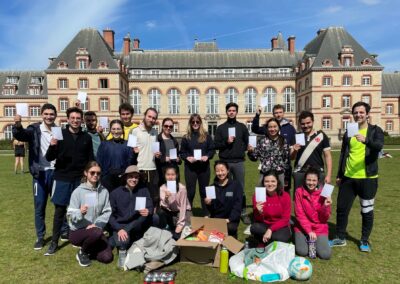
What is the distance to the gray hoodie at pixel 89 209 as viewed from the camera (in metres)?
4.78

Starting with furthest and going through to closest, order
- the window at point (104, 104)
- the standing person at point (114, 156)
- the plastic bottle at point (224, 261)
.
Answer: the window at point (104, 104) → the standing person at point (114, 156) → the plastic bottle at point (224, 261)

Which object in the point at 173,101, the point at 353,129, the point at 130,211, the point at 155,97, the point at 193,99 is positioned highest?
the point at 155,97

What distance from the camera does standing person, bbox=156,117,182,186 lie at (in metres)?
6.13

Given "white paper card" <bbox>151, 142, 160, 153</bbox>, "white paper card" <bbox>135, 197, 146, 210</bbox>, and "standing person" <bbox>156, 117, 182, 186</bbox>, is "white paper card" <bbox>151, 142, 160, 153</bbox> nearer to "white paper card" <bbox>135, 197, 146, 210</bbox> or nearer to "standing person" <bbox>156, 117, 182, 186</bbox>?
"standing person" <bbox>156, 117, 182, 186</bbox>

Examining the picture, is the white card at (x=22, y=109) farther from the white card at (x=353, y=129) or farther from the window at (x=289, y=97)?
the window at (x=289, y=97)

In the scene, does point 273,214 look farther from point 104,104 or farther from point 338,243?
point 104,104

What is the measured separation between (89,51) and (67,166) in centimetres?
4087

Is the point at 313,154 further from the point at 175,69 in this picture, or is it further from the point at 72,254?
the point at 175,69

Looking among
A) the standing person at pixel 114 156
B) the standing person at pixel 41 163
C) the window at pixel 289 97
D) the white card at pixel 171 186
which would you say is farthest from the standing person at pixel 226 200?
the window at pixel 289 97

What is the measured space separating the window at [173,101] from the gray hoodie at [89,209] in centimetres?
4385

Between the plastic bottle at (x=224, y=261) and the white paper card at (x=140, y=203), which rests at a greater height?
the white paper card at (x=140, y=203)

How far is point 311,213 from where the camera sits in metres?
5.04

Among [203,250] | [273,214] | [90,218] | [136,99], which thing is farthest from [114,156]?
[136,99]

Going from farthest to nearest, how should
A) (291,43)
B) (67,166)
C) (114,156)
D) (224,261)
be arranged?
(291,43), (114,156), (67,166), (224,261)
